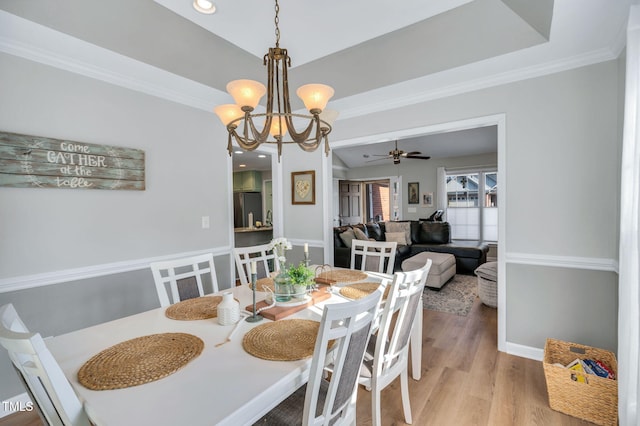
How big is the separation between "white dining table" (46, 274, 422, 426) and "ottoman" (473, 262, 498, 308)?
10.5 feet

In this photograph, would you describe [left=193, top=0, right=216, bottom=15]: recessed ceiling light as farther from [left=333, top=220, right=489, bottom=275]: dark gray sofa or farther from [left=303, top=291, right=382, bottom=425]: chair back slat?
[left=333, top=220, right=489, bottom=275]: dark gray sofa

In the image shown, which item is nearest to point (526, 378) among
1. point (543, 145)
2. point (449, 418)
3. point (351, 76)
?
point (449, 418)

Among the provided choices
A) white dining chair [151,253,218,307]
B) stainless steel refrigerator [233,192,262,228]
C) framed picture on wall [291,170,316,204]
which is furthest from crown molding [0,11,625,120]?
stainless steel refrigerator [233,192,262,228]

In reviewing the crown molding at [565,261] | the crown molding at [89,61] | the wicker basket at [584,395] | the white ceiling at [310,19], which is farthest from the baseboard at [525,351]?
the crown molding at [89,61]

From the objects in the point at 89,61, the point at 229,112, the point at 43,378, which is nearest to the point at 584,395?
the point at 43,378

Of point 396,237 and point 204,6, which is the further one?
point 396,237

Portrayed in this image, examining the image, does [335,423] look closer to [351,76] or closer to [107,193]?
[107,193]

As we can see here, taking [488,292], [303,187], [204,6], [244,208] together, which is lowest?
[488,292]

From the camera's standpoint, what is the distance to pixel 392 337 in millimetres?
1598

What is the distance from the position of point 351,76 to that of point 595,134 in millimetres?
2038

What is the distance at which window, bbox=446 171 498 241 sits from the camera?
266 inches

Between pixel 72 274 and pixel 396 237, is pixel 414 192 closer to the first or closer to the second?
pixel 396 237

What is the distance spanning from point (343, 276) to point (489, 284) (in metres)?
2.27

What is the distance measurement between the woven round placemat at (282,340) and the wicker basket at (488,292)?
9.71 ft
